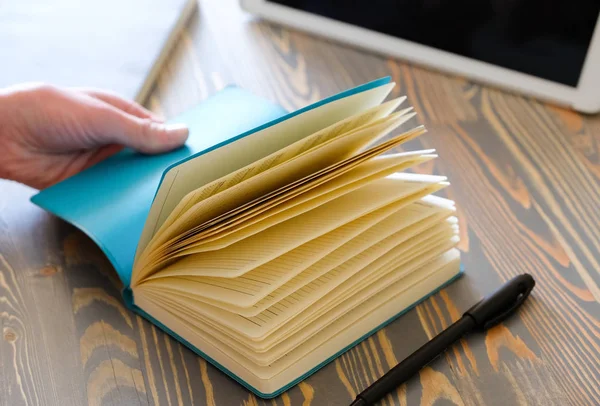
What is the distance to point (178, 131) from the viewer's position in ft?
2.74

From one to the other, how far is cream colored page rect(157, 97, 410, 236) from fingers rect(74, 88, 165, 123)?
0.31m

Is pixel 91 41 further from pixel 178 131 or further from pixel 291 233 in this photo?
pixel 291 233

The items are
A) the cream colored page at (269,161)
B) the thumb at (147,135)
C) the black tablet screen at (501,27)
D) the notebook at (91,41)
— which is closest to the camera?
the cream colored page at (269,161)

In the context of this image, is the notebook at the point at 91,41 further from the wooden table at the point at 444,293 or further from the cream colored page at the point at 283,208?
the cream colored page at the point at 283,208

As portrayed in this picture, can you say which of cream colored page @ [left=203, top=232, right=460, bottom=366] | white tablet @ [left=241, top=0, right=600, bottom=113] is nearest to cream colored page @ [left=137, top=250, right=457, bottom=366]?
cream colored page @ [left=203, top=232, right=460, bottom=366]

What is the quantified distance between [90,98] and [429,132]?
415mm

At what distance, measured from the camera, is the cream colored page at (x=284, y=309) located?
605 millimetres

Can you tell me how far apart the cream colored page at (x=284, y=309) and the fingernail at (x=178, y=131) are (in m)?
0.21

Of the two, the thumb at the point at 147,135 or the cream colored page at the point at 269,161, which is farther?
the thumb at the point at 147,135

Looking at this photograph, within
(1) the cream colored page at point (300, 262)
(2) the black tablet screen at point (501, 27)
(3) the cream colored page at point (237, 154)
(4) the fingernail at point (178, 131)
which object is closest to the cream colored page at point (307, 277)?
(1) the cream colored page at point (300, 262)

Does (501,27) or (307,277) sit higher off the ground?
(501,27)

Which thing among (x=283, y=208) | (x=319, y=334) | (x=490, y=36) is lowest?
(x=319, y=334)

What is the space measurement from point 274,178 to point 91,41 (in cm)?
62

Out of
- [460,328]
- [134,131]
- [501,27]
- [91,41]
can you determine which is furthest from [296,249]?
[91,41]
